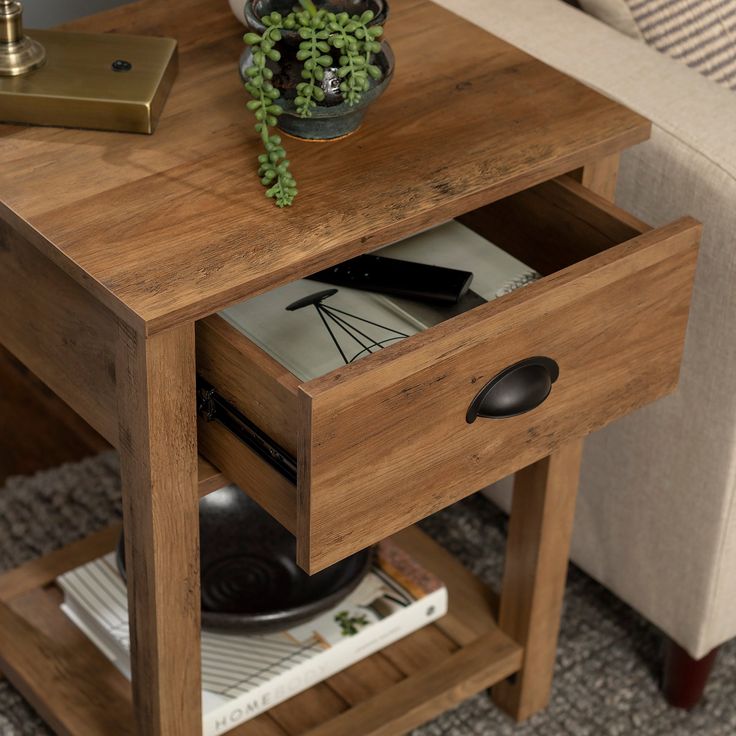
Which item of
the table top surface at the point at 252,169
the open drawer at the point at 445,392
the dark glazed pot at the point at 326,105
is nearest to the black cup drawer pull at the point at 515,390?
the open drawer at the point at 445,392

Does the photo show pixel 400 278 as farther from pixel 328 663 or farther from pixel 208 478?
pixel 328 663

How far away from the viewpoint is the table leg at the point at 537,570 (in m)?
1.22

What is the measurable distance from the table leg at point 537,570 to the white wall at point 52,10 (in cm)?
91

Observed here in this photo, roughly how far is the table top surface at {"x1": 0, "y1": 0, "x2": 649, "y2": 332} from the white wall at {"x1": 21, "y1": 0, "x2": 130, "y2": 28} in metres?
0.57

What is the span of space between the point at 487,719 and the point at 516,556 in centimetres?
20

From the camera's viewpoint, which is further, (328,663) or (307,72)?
(328,663)

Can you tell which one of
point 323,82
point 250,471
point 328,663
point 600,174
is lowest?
point 328,663

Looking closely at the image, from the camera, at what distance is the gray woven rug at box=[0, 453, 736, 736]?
54.3 inches

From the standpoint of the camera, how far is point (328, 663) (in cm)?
129

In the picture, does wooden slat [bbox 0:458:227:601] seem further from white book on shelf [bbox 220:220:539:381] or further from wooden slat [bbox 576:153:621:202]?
wooden slat [bbox 576:153:621:202]

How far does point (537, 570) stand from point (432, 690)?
154 mm

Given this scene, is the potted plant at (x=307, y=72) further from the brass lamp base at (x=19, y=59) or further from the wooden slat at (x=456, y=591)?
the wooden slat at (x=456, y=591)

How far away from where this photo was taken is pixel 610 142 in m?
1.07

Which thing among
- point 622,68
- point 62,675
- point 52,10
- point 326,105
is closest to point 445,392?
point 326,105
